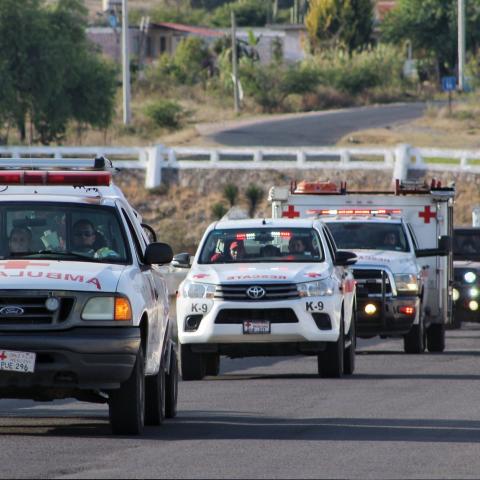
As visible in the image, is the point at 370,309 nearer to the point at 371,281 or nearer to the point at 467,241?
the point at 371,281

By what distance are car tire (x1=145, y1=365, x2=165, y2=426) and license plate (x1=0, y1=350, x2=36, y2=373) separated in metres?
1.55

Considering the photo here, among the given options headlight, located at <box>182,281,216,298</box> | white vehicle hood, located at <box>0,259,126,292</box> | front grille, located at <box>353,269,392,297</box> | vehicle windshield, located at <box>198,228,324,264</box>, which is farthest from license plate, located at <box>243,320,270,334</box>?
white vehicle hood, located at <box>0,259,126,292</box>

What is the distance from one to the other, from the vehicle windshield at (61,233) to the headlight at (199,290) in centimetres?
582

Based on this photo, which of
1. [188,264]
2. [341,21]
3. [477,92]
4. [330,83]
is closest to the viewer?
[188,264]

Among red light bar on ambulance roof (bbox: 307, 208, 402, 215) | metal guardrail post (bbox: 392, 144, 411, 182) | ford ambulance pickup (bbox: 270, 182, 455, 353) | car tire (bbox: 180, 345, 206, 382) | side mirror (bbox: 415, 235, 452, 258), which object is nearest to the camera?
car tire (bbox: 180, 345, 206, 382)

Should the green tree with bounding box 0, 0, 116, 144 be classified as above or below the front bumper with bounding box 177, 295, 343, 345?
above

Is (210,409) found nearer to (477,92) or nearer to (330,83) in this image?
(477,92)

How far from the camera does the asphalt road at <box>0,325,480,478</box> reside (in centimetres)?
1111

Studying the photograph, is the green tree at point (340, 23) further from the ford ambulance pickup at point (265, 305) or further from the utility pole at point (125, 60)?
the ford ambulance pickup at point (265, 305)

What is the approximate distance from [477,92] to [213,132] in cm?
1925

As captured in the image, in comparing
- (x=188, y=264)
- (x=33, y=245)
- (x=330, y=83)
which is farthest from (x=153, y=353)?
(x=330, y=83)

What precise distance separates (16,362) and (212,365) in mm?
8281

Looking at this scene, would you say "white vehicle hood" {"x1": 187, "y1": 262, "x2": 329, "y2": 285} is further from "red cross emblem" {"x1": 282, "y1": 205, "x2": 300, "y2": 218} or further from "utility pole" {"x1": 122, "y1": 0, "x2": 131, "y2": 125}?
"utility pole" {"x1": 122, "y1": 0, "x2": 131, "y2": 125}

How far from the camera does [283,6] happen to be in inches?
6304
